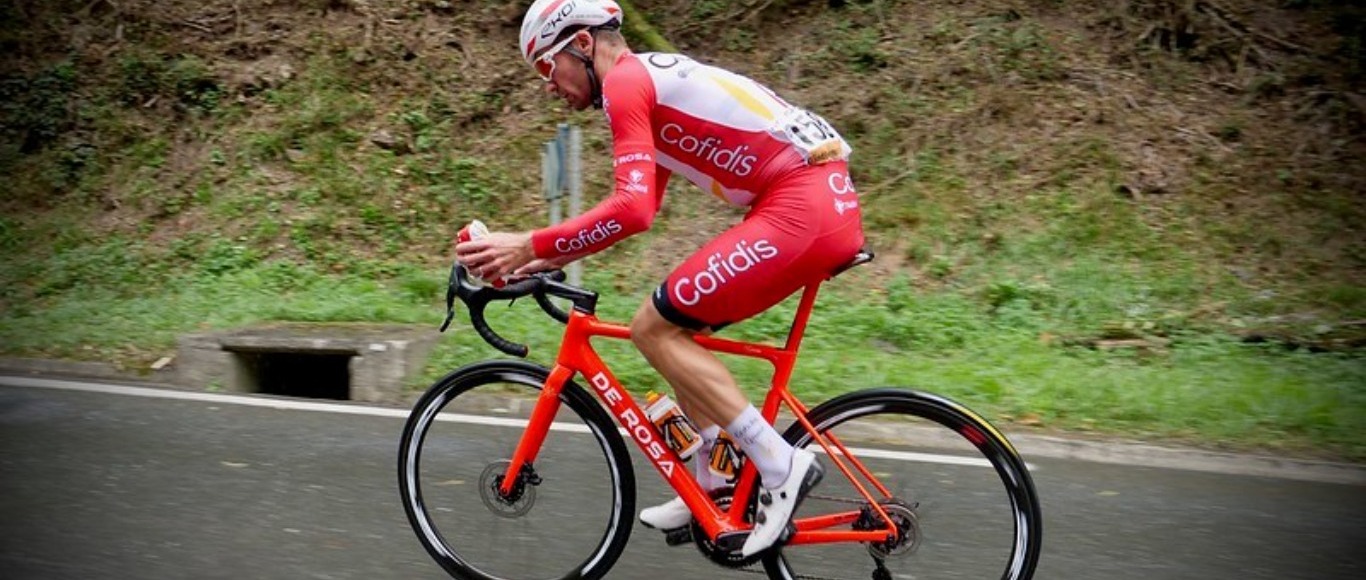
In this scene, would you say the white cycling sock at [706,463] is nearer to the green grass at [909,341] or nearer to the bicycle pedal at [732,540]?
the bicycle pedal at [732,540]

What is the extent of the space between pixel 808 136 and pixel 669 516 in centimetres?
131

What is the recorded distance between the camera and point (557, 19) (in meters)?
3.78

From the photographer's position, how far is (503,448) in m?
4.35

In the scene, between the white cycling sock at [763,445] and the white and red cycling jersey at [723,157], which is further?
the white cycling sock at [763,445]

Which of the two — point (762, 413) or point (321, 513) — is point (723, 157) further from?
point (321, 513)

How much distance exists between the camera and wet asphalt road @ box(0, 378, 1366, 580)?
4680 millimetres

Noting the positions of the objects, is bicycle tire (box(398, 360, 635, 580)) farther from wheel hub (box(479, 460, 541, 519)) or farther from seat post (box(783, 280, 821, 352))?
seat post (box(783, 280, 821, 352))

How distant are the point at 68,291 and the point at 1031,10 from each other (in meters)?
9.45

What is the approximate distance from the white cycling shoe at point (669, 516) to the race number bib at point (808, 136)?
1.20 meters

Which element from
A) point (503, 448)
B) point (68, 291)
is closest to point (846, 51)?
Answer: point (68, 291)

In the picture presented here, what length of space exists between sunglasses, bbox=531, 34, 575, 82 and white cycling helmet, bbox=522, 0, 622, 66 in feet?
0.05

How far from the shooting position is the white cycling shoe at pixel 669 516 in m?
4.10

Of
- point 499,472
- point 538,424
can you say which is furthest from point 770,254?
point 499,472

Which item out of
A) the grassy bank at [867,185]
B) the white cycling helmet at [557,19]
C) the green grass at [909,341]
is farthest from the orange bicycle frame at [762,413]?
the grassy bank at [867,185]
